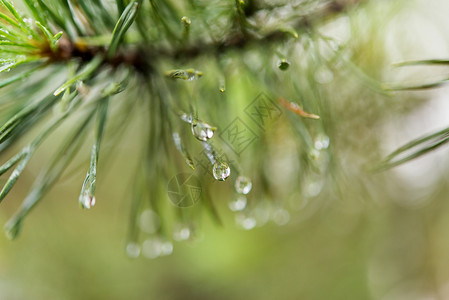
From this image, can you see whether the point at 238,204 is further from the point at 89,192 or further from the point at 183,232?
the point at 89,192

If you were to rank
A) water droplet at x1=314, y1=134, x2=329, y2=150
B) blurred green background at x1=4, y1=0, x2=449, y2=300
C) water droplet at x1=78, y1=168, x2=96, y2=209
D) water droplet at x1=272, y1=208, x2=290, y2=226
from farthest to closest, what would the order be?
1. blurred green background at x1=4, y1=0, x2=449, y2=300
2. water droplet at x1=272, y1=208, x2=290, y2=226
3. water droplet at x1=314, y1=134, x2=329, y2=150
4. water droplet at x1=78, y1=168, x2=96, y2=209

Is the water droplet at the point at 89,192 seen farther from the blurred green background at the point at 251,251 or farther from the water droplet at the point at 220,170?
the blurred green background at the point at 251,251

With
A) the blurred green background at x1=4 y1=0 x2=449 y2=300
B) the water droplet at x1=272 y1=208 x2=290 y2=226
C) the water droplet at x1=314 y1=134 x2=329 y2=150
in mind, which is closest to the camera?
the water droplet at x1=314 y1=134 x2=329 y2=150

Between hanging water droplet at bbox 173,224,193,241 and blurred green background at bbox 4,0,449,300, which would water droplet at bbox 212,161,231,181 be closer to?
hanging water droplet at bbox 173,224,193,241

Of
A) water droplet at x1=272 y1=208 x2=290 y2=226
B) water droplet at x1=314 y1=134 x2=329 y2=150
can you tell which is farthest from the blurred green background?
water droplet at x1=314 y1=134 x2=329 y2=150

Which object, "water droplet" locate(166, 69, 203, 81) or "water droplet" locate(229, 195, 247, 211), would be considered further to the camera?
"water droplet" locate(229, 195, 247, 211)

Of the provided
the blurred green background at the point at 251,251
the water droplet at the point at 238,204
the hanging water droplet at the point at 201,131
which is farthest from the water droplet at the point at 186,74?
the blurred green background at the point at 251,251

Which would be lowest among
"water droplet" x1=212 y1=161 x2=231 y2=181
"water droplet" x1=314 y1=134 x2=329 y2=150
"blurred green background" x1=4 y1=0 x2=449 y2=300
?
"blurred green background" x1=4 y1=0 x2=449 y2=300

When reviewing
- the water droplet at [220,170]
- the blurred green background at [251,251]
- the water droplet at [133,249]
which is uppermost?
the water droplet at [220,170]

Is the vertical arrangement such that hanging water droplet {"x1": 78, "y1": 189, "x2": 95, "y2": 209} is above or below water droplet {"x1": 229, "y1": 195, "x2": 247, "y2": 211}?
above
